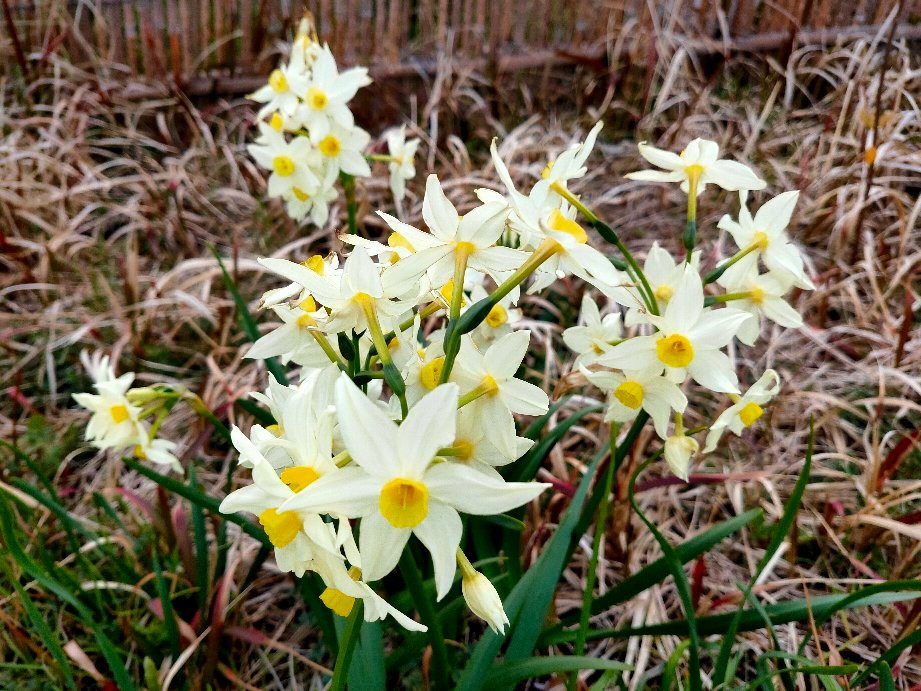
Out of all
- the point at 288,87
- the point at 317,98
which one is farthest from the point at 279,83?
the point at 317,98

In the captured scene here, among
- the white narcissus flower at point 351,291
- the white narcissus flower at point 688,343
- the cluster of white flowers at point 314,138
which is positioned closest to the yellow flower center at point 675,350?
the white narcissus flower at point 688,343

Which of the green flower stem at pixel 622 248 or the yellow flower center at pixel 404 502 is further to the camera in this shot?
the green flower stem at pixel 622 248

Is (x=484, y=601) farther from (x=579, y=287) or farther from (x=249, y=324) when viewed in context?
(x=579, y=287)

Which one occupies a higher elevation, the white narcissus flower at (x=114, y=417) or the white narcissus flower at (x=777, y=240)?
the white narcissus flower at (x=777, y=240)

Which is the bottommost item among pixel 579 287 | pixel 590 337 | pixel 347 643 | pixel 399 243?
pixel 579 287

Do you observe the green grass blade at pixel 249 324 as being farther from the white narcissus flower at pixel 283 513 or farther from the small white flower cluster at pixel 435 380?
the white narcissus flower at pixel 283 513

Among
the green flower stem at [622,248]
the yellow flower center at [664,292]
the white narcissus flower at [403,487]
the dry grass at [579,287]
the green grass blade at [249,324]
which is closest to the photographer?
the white narcissus flower at [403,487]
